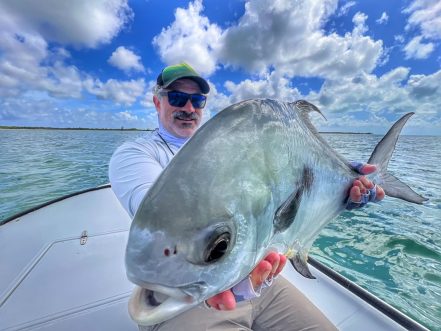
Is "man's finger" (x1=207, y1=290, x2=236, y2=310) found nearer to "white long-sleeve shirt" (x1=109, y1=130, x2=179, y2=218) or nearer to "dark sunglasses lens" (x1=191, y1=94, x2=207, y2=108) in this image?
"white long-sleeve shirt" (x1=109, y1=130, x2=179, y2=218)

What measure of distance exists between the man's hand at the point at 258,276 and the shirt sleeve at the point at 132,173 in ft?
2.59

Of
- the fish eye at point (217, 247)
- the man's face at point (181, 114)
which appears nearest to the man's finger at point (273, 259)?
the fish eye at point (217, 247)

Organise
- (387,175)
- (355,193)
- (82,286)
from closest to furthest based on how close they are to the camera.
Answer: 1. (355,193)
2. (387,175)
3. (82,286)

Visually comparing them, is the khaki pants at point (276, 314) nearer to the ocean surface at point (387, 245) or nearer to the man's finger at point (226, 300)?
the man's finger at point (226, 300)

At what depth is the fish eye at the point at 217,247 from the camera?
96cm

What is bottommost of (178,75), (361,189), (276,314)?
(276,314)

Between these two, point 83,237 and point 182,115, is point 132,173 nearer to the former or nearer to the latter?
point 182,115

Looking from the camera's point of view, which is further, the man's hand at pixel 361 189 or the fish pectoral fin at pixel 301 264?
the man's hand at pixel 361 189

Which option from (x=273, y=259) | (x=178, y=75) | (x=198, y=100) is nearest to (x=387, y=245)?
(x=198, y=100)

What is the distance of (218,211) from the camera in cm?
99

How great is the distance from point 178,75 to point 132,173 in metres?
1.03

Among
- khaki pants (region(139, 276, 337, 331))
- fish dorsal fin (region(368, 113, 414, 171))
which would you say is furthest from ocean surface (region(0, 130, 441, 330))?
fish dorsal fin (region(368, 113, 414, 171))

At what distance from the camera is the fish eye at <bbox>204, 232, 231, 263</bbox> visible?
96cm

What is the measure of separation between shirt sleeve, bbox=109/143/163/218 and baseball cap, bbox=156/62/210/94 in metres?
0.70
